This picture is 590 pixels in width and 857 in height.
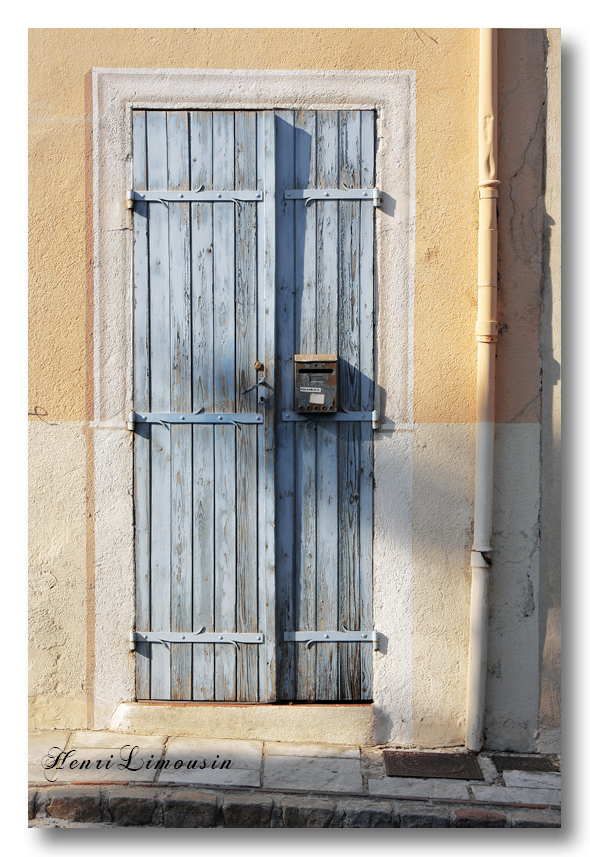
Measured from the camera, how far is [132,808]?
273 centimetres

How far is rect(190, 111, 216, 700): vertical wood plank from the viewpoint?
3014 mm

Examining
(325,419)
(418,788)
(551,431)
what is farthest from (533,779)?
(325,419)

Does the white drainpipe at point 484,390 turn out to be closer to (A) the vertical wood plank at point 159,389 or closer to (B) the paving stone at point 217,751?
(B) the paving stone at point 217,751

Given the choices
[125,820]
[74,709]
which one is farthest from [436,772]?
[74,709]

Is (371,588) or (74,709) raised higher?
(371,588)

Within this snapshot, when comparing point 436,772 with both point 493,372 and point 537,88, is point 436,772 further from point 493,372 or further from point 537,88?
point 537,88

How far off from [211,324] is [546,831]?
2579 mm

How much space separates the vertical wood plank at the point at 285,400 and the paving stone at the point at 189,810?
56cm

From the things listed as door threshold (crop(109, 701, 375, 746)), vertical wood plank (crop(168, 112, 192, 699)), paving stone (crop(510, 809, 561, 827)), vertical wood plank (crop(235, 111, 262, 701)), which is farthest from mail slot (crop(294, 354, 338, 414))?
paving stone (crop(510, 809, 561, 827))

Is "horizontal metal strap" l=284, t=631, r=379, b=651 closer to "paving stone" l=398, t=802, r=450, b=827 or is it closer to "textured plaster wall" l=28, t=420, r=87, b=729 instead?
"paving stone" l=398, t=802, r=450, b=827

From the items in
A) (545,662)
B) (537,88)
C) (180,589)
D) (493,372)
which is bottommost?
(545,662)

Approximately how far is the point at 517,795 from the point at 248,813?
44.2 inches

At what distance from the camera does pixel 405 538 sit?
3.04 meters

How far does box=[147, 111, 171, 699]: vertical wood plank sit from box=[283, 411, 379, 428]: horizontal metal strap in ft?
1.88
